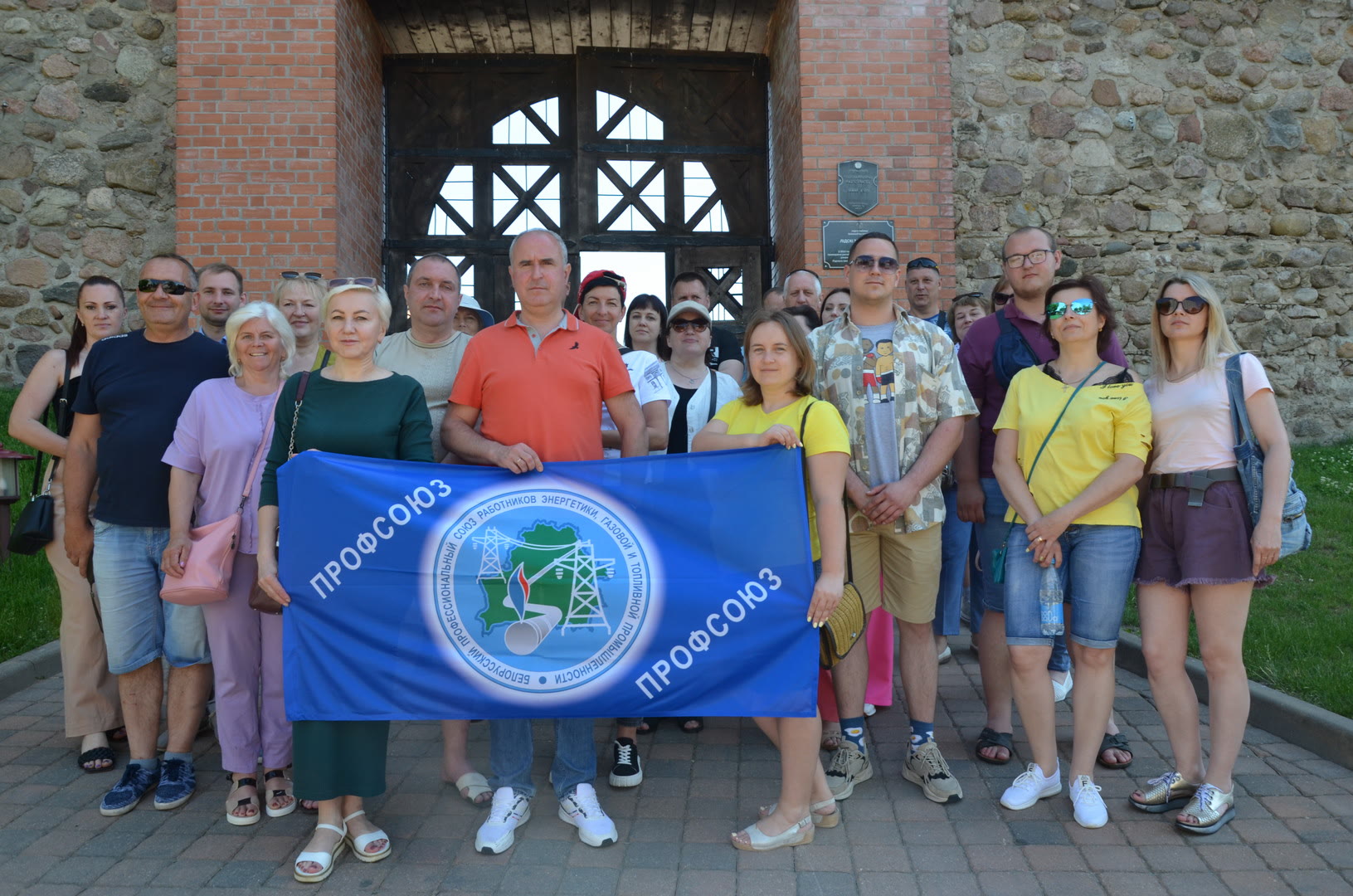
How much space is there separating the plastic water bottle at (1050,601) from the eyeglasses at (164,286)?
11.8 ft

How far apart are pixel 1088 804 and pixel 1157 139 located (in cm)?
707

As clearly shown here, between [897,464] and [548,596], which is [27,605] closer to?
[548,596]

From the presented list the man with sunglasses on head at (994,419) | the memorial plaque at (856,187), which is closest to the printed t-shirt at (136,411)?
the man with sunglasses on head at (994,419)

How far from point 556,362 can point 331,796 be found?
5.60 feet

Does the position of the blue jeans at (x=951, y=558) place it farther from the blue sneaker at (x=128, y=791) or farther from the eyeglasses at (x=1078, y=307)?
the blue sneaker at (x=128, y=791)

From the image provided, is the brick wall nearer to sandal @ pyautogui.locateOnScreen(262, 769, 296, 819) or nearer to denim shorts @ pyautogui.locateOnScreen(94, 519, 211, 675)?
denim shorts @ pyautogui.locateOnScreen(94, 519, 211, 675)

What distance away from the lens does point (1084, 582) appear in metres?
3.58

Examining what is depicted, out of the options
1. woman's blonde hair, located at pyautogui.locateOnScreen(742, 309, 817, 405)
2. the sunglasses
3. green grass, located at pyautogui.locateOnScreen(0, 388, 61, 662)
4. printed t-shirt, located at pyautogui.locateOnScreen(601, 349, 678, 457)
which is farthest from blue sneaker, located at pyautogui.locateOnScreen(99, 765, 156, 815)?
the sunglasses

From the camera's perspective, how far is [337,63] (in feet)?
25.4

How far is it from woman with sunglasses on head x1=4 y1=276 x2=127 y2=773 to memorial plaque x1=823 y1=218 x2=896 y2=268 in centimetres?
518

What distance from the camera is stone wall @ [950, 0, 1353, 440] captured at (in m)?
8.54

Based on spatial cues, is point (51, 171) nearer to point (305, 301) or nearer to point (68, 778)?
point (305, 301)

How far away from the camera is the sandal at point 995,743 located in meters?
4.10

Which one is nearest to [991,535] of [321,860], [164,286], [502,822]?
[502,822]
